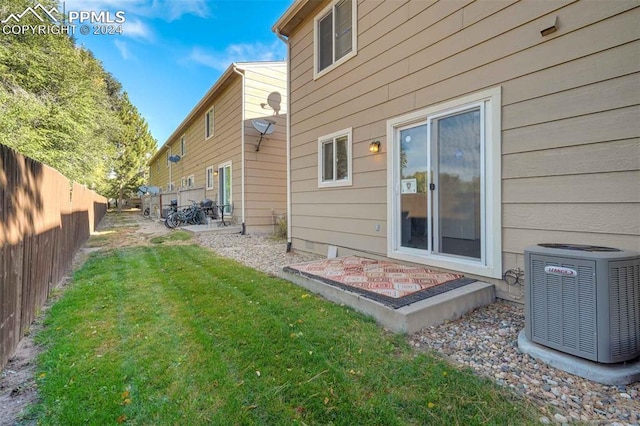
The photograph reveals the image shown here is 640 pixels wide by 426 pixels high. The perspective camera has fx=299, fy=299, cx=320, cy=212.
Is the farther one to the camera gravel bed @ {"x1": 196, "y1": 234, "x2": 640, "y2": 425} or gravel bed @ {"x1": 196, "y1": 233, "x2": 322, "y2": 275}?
gravel bed @ {"x1": 196, "y1": 233, "x2": 322, "y2": 275}

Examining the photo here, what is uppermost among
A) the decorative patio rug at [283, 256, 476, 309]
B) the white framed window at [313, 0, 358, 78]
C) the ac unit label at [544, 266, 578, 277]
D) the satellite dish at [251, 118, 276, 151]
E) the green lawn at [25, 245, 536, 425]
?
the white framed window at [313, 0, 358, 78]

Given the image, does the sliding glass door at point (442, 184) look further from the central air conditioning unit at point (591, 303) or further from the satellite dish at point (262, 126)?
the satellite dish at point (262, 126)

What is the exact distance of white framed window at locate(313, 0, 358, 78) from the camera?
214 inches

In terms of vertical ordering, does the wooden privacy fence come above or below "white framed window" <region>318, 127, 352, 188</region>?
below

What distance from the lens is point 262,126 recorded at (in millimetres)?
9320

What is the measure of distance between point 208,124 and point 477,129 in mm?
11792

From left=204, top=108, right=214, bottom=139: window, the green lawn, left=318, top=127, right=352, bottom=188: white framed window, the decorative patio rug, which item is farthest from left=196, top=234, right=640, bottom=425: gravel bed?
left=204, top=108, right=214, bottom=139: window

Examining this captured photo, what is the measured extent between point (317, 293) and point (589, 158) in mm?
3088

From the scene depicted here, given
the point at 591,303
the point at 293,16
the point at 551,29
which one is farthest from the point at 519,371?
the point at 293,16

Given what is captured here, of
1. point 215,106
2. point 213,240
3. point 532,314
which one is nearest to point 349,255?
point 532,314

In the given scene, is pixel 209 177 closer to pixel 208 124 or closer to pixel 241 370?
pixel 208 124

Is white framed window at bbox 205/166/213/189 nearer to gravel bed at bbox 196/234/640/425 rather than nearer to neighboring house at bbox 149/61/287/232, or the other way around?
neighboring house at bbox 149/61/287/232

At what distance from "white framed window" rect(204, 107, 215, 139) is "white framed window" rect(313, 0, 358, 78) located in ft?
24.0

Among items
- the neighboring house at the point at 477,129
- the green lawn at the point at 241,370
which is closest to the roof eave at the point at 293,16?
the neighboring house at the point at 477,129
